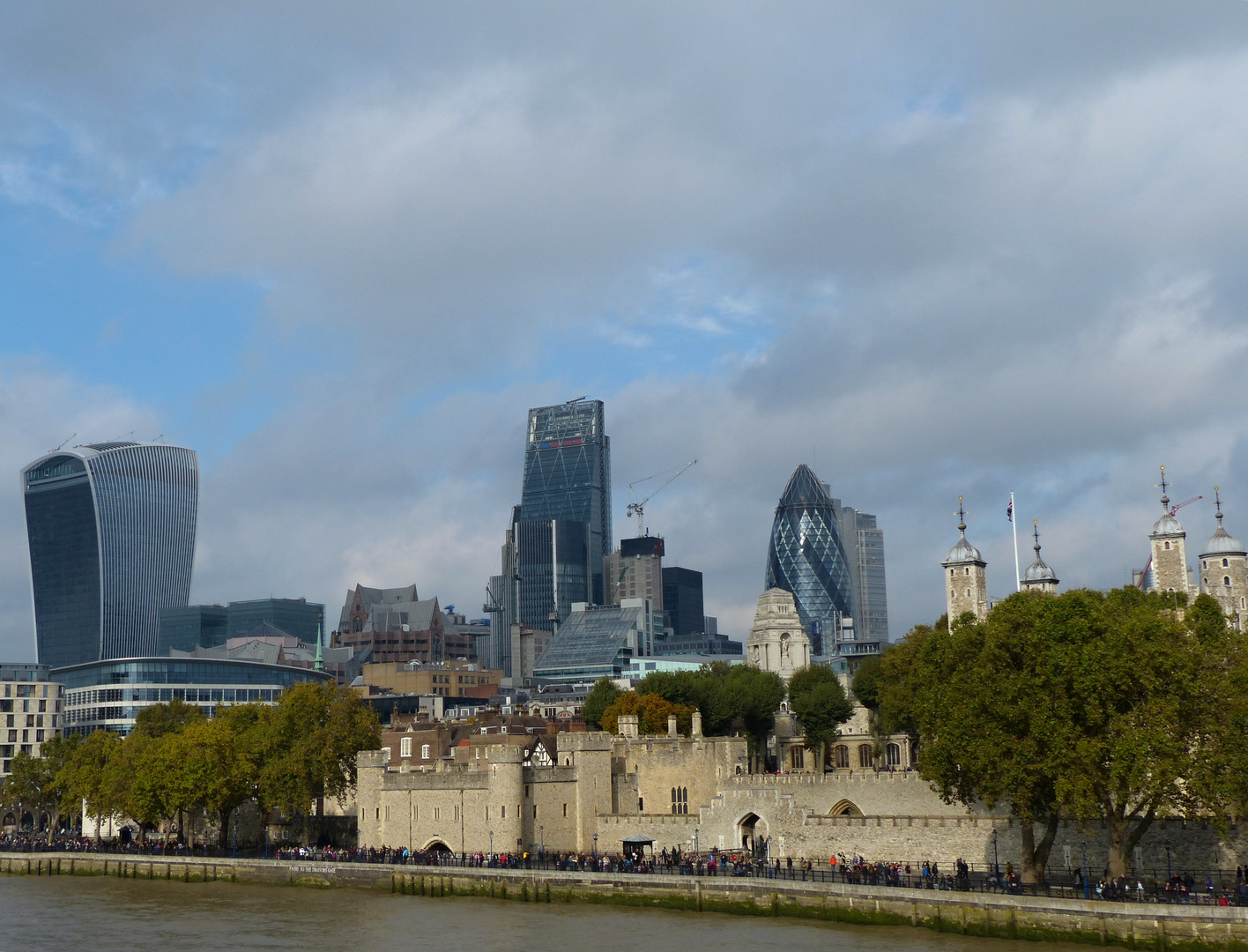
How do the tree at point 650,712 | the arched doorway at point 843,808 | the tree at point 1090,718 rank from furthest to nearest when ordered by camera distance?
the tree at point 650,712 < the arched doorway at point 843,808 < the tree at point 1090,718

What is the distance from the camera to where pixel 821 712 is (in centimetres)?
11719

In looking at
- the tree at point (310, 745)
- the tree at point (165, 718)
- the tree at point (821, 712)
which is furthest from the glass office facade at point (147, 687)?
the tree at point (310, 745)

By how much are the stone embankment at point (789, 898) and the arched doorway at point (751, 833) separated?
10.8 metres

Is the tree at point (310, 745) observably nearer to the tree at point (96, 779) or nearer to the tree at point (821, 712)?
the tree at point (96, 779)

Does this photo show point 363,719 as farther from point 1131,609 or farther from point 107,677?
point 107,677

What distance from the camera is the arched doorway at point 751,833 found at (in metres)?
75.3

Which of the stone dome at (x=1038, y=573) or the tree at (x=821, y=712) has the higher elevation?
the stone dome at (x=1038, y=573)

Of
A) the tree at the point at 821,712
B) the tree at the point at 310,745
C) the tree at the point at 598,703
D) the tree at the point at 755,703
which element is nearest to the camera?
the tree at the point at 310,745

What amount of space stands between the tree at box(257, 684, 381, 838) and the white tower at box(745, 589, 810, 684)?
94.4m

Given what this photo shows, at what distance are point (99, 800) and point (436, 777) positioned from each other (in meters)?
31.4

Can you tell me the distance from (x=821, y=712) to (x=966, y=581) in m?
22.2

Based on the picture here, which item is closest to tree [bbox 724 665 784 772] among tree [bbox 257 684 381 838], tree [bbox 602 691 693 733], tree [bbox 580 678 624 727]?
tree [bbox 602 691 693 733]

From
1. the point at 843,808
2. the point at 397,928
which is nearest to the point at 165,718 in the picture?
the point at 843,808

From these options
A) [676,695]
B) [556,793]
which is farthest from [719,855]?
[676,695]
